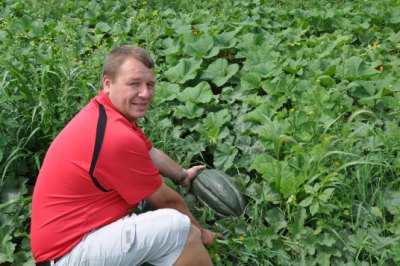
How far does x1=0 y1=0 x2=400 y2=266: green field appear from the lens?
119 inches

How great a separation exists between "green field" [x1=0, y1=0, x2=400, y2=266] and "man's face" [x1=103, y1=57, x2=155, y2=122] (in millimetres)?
938

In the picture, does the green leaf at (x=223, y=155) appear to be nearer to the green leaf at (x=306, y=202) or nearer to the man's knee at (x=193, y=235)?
the green leaf at (x=306, y=202)

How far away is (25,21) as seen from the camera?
5531 mm

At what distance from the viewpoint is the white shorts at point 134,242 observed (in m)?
2.49

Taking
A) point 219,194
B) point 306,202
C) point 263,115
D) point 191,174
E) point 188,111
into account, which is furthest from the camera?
point 188,111

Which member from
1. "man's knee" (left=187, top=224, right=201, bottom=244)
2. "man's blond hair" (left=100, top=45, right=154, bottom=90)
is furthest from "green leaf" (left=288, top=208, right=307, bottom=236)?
"man's blond hair" (left=100, top=45, right=154, bottom=90)

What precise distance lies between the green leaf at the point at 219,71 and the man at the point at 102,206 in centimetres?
194

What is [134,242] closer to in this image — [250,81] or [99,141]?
[99,141]

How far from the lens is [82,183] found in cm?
251

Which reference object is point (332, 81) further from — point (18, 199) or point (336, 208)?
point (18, 199)

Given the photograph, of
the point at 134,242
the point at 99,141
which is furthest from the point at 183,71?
the point at 134,242

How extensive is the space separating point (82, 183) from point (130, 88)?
582mm

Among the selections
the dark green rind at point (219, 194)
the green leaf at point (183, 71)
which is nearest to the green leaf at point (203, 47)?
the green leaf at point (183, 71)

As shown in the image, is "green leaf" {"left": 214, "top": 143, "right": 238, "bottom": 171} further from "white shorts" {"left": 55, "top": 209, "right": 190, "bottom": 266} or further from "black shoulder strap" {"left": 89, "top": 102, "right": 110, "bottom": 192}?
"black shoulder strap" {"left": 89, "top": 102, "right": 110, "bottom": 192}
